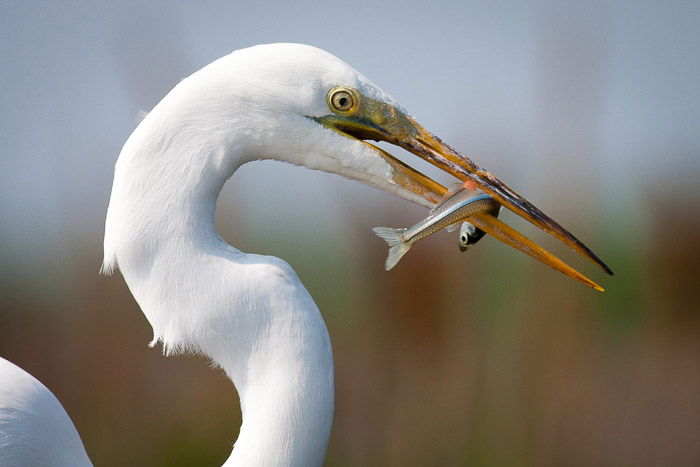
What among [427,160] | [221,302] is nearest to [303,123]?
[427,160]

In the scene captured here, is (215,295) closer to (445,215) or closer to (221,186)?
(221,186)

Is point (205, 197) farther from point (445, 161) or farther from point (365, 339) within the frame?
point (365, 339)

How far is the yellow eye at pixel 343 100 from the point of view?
107cm

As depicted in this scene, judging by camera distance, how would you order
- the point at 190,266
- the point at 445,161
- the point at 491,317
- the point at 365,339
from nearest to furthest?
the point at 190,266, the point at 445,161, the point at 491,317, the point at 365,339

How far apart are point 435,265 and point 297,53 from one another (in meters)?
2.13

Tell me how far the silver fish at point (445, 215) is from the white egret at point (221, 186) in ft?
0.08

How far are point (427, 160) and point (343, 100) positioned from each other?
0.60ft

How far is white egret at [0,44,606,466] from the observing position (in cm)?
99

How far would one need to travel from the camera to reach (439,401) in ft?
9.37

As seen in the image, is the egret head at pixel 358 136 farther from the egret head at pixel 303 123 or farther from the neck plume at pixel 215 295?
the neck plume at pixel 215 295

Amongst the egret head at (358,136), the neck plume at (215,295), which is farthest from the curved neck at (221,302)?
the egret head at (358,136)

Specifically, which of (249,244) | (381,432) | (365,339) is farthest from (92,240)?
(381,432)

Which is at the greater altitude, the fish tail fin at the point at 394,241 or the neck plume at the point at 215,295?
the fish tail fin at the point at 394,241

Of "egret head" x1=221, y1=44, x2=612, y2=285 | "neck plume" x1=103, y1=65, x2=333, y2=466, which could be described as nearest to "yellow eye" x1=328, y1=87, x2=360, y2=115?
"egret head" x1=221, y1=44, x2=612, y2=285
